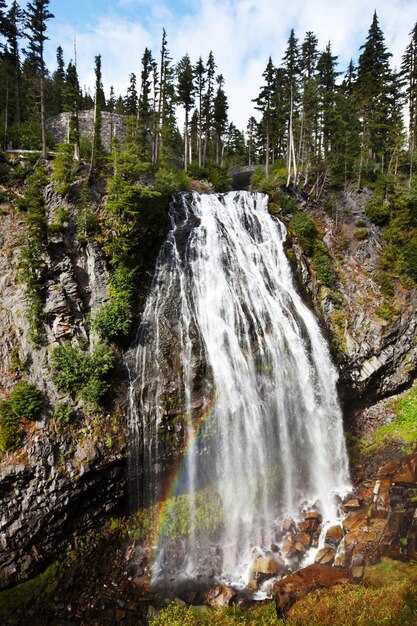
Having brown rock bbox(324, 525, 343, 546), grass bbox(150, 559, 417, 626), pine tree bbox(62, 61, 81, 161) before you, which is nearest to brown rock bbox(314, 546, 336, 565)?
brown rock bbox(324, 525, 343, 546)

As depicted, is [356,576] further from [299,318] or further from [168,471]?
[299,318]

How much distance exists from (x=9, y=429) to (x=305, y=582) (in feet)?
34.8

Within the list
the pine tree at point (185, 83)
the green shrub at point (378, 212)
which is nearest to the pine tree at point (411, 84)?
the green shrub at point (378, 212)

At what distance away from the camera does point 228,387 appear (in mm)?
13781

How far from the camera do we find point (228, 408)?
44.2ft

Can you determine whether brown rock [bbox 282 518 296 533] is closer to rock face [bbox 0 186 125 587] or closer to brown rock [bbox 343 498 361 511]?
brown rock [bbox 343 498 361 511]

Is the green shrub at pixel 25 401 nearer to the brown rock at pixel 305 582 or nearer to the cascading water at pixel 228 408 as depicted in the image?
the cascading water at pixel 228 408

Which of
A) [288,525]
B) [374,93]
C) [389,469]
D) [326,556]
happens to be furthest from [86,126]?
[326,556]

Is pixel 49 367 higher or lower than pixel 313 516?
higher

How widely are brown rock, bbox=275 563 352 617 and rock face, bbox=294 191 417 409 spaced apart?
811 cm

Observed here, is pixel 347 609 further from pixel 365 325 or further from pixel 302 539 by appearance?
pixel 365 325

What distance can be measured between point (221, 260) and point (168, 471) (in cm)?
1086

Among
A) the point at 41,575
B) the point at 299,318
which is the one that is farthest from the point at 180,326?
the point at 41,575

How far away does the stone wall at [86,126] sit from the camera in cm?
3106
